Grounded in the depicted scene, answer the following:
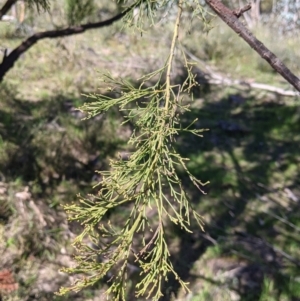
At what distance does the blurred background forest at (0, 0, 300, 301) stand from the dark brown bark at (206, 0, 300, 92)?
140mm

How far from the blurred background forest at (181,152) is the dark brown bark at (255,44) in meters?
0.14

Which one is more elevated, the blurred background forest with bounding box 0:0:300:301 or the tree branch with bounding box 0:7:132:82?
the tree branch with bounding box 0:7:132:82

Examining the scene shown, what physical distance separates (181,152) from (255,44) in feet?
13.5

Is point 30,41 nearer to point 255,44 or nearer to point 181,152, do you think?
point 255,44

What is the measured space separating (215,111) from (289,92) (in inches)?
44.6

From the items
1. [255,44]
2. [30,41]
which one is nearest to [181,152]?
[30,41]

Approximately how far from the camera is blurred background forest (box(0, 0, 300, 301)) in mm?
3514

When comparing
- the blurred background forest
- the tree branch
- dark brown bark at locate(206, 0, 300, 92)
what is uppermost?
the tree branch

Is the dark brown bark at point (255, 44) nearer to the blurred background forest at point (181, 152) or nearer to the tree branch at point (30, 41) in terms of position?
the blurred background forest at point (181, 152)

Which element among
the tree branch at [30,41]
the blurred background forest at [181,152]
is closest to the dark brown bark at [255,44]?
the blurred background forest at [181,152]

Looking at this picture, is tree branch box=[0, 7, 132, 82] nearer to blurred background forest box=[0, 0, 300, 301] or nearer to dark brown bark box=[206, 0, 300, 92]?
blurred background forest box=[0, 0, 300, 301]

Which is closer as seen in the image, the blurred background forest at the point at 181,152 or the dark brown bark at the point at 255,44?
the dark brown bark at the point at 255,44

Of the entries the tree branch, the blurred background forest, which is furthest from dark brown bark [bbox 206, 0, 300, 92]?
the tree branch

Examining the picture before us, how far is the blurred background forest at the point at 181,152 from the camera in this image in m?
3.51
